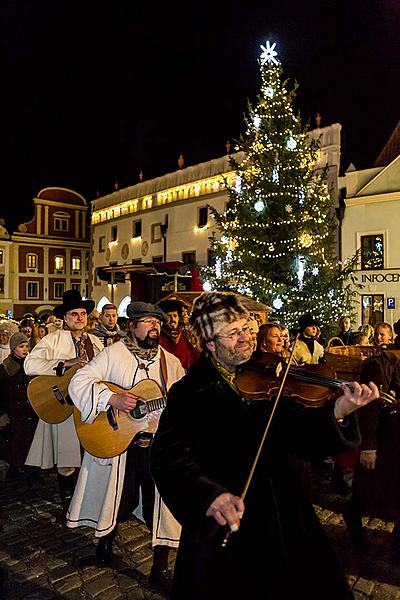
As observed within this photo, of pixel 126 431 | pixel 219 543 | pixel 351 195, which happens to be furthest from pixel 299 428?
pixel 351 195

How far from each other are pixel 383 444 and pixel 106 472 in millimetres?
2581

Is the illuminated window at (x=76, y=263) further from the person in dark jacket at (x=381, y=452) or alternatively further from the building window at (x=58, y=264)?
the person in dark jacket at (x=381, y=452)

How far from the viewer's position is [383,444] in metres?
4.62

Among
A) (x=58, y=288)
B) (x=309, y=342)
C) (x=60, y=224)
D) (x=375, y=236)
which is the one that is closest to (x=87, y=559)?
(x=309, y=342)

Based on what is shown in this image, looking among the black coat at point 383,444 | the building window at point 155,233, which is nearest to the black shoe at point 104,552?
the black coat at point 383,444

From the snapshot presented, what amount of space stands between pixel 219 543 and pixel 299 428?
2.21 ft

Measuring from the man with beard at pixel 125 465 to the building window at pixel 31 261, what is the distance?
44260 mm

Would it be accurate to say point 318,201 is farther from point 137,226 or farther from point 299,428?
point 137,226

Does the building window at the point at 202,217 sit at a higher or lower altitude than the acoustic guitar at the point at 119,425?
higher

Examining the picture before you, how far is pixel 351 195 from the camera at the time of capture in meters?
23.7

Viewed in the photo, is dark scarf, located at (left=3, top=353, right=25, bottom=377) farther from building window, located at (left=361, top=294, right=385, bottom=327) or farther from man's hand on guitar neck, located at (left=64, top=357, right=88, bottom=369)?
building window, located at (left=361, top=294, right=385, bottom=327)

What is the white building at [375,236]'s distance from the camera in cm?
2256

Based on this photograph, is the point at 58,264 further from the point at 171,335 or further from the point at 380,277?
the point at 171,335

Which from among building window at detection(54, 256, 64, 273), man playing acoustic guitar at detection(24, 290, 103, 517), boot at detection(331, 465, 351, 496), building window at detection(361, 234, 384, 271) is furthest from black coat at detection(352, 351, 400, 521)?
building window at detection(54, 256, 64, 273)
